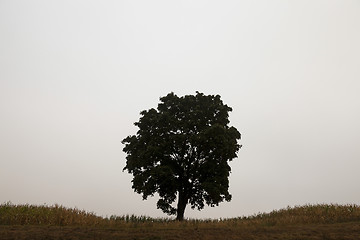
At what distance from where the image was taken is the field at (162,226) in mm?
13961

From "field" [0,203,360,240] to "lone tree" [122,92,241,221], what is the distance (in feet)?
15.8

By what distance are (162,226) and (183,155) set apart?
13.1 meters

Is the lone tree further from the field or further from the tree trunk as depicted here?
the field

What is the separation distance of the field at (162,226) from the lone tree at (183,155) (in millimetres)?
4828

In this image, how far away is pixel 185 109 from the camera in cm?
3256

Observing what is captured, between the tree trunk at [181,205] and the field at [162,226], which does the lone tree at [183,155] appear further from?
the field at [162,226]

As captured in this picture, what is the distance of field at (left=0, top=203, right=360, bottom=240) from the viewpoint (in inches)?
550

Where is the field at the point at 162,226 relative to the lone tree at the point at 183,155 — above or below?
below

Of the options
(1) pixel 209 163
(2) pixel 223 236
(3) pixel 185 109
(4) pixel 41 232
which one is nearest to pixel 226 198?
(1) pixel 209 163

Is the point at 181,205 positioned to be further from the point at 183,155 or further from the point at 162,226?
the point at 162,226

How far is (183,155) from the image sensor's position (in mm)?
30844

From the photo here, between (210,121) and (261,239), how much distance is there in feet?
64.5

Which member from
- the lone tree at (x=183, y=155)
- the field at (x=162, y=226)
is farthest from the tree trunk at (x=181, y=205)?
the field at (x=162, y=226)

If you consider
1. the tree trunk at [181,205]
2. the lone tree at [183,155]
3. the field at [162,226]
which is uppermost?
the lone tree at [183,155]
